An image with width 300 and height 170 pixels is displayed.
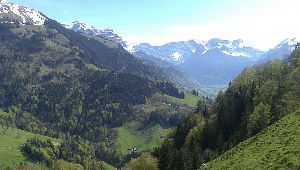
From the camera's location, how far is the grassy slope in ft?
229

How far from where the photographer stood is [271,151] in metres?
79.9

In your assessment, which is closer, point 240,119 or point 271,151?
point 271,151

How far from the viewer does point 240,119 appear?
174 meters

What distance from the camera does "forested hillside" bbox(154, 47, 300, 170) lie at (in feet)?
472

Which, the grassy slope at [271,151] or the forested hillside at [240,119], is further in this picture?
the forested hillside at [240,119]

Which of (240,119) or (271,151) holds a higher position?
(271,151)

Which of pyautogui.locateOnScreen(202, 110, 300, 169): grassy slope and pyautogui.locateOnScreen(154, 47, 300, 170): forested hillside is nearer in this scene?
pyautogui.locateOnScreen(202, 110, 300, 169): grassy slope

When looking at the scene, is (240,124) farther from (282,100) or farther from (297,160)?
(297,160)

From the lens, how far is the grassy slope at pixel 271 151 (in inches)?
2747

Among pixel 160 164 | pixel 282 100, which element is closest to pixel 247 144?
pixel 282 100

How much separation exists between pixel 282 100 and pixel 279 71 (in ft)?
181

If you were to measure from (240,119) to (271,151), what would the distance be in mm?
95407

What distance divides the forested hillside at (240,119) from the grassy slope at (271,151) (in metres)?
38.2

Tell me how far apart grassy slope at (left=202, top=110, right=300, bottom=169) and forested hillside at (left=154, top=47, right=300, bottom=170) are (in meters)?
38.2
